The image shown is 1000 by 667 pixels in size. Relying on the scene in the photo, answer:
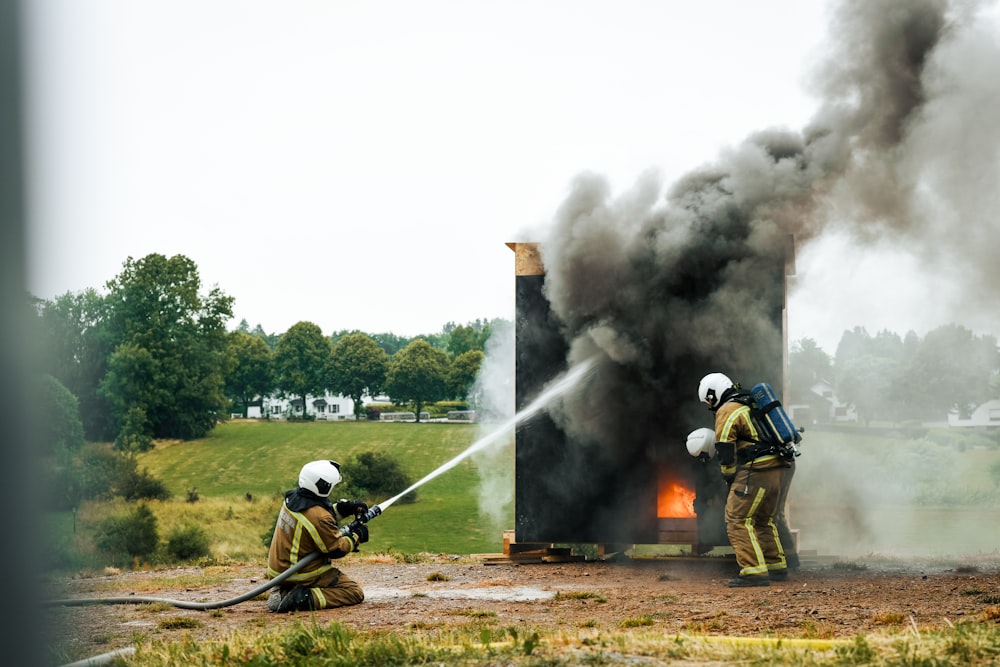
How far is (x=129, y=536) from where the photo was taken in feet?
76.3

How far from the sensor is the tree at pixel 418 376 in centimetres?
5984

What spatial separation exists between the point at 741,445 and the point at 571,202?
4441 millimetres

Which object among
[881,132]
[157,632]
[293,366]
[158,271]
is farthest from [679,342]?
[293,366]

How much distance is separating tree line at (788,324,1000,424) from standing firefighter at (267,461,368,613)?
81.2 ft

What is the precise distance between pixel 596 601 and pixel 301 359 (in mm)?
60245

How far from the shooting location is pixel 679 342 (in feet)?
39.5

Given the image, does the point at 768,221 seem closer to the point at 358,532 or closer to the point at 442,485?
the point at 358,532

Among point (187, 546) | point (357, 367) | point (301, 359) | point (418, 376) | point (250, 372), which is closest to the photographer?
point (187, 546)

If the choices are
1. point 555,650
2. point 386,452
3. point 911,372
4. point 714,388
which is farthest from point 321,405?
point 555,650

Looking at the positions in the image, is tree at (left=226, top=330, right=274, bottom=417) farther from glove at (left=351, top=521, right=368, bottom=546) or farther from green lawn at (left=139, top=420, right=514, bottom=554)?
glove at (left=351, top=521, right=368, bottom=546)

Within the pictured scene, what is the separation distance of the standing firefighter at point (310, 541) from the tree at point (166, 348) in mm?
34798

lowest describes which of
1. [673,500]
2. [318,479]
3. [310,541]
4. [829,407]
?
[310,541]

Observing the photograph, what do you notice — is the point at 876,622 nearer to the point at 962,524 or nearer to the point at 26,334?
the point at 26,334

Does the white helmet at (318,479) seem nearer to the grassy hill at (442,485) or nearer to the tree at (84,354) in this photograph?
the grassy hill at (442,485)
